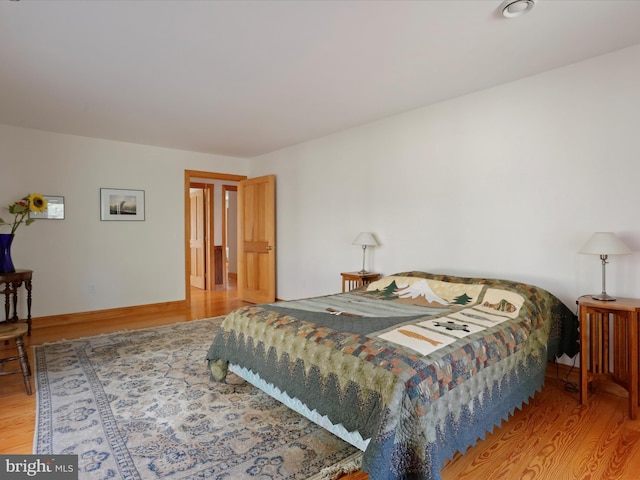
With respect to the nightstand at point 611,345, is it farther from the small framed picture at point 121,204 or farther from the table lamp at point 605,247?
the small framed picture at point 121,204

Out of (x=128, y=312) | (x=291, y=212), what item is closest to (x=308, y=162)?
(x=291, y=212)

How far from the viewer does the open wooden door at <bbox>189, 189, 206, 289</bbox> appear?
725 centimetres

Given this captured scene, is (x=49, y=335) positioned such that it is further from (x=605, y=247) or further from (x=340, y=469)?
(x=605, y=247)

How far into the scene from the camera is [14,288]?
12.5ft

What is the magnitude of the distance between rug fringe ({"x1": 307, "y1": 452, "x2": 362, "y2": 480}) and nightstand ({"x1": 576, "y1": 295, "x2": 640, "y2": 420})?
1.71m

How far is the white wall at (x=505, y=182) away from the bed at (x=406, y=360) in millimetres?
393

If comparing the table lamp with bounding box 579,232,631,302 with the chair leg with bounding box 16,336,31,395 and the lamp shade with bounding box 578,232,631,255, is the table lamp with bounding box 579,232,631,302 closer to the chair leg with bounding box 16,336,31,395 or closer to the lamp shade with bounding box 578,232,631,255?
the lamp shade with bounding box 578,232,631,255

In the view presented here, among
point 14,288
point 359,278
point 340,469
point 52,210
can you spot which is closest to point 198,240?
point 52,210

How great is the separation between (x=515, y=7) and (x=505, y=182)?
146 cm

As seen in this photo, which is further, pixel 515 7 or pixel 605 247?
pixel 605 247

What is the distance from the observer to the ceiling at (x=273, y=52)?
6.59ft

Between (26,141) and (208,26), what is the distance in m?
3.54

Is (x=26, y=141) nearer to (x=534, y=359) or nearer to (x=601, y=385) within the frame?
(x=534, y=359)

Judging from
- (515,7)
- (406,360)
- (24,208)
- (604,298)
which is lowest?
(406,360)
